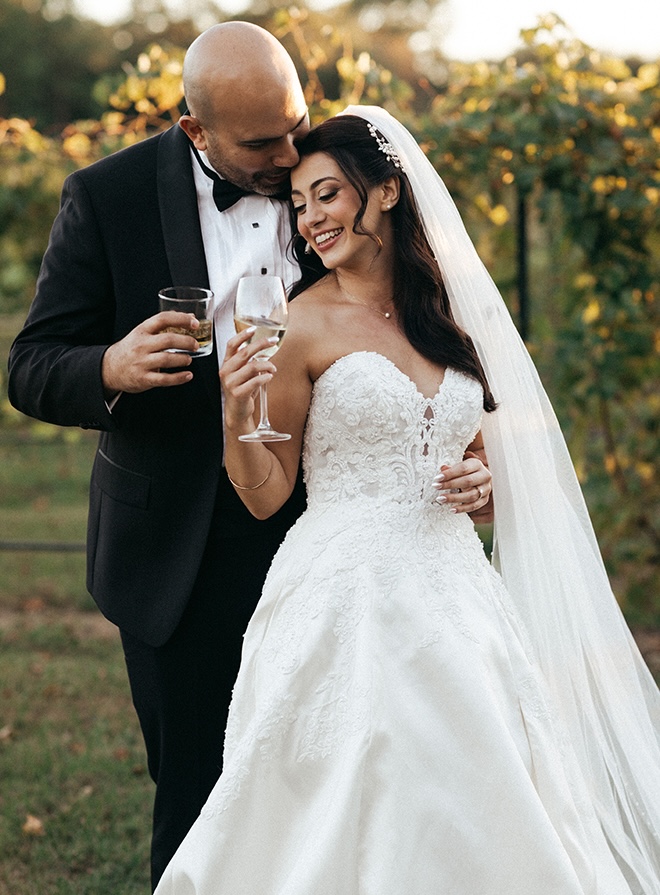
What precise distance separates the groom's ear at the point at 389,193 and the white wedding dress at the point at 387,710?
17.1 inches

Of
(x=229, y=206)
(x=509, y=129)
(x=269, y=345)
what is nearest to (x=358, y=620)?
(x=269, y=345)

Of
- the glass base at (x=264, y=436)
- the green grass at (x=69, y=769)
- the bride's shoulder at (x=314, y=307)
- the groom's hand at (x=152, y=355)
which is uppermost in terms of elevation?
the bride's shoulder at (x=314, y=307)

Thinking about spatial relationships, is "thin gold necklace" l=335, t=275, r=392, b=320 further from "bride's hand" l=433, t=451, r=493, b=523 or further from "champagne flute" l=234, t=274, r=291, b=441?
"champagne flute" l=234, t=274, r=291, b=441

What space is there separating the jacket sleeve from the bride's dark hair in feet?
1.70

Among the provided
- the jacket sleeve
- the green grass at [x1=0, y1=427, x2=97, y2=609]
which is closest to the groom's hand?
the jacket sleeve

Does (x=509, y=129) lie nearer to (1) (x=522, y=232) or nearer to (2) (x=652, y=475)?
(1) (x=522, y=232)

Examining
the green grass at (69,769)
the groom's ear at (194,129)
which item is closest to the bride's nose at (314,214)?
the groom's ear at (194,129)

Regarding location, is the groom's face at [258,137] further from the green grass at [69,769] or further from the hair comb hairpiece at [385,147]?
the green grass at [69,769]

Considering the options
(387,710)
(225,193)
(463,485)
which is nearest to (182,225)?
(225,193)

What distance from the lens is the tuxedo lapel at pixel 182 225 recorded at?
289 centimetres

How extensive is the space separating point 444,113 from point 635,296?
4.07ft

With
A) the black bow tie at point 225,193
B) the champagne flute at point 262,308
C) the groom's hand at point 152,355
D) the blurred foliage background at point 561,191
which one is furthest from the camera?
the blurred foliage background at point 561,191

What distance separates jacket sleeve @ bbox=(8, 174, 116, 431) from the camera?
9.18 ft

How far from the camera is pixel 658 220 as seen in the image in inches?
201
